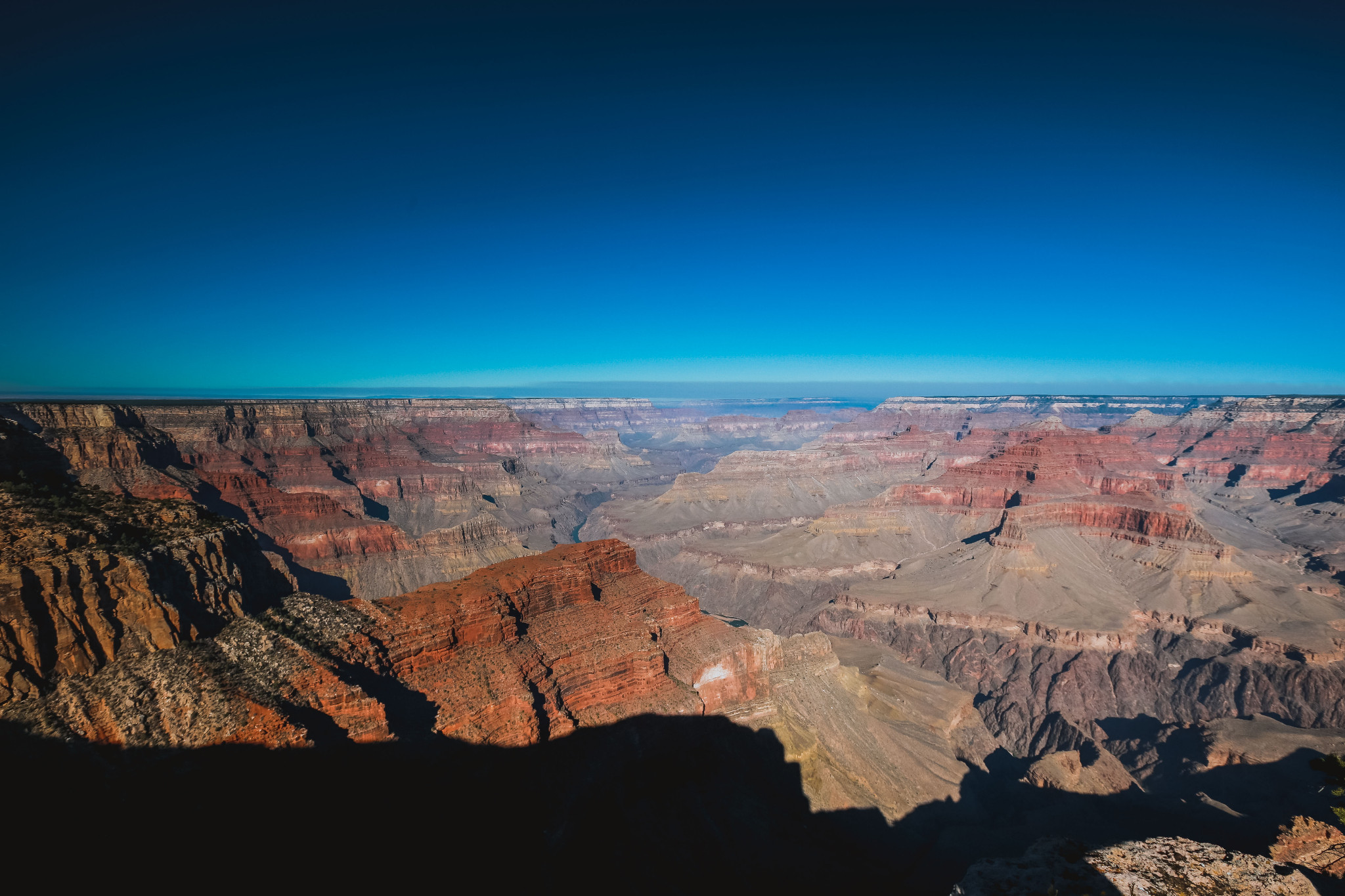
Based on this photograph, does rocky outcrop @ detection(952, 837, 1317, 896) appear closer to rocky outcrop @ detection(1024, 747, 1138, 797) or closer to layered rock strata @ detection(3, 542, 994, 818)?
layered rock strata @ detection(3, 542, 994, 818)

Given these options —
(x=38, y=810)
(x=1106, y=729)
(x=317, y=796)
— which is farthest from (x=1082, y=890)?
(x=1106, y=729)

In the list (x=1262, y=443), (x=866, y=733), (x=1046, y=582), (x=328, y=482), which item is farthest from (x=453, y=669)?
(x=1262, y=443)

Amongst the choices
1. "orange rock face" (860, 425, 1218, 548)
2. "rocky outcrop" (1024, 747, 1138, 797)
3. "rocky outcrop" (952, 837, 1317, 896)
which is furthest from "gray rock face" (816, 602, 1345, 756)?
"rocky outcrop" (952, 837, 1317, 896)

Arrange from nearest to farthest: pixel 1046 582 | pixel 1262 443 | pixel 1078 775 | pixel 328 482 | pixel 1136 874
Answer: pixel 1136 874 < pixel 1078 775 < pixel 1046 582 < pixel 328 482 < pixel 1262 443

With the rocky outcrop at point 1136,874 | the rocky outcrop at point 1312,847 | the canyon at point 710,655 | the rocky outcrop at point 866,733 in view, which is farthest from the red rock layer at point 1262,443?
the rocky outcrop at point 1136,874

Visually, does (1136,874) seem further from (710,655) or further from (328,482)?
(328,482)
